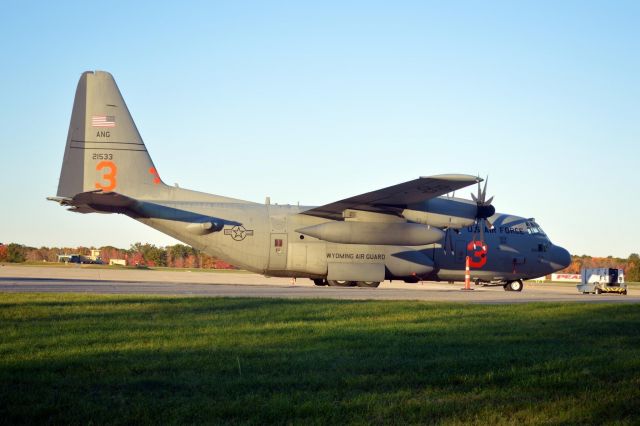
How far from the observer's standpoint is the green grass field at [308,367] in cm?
640

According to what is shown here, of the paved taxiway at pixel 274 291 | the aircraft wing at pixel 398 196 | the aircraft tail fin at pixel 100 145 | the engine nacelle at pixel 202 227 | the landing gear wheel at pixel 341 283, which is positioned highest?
the aircraft tail fin at pixel 100 145

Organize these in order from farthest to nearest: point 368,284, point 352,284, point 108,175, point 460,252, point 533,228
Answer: point 533,228, point 460,252, point 352,284, point 368,284, point 108,175

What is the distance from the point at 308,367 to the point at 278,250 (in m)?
21.4

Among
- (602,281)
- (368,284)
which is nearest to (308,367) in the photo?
(368,284)

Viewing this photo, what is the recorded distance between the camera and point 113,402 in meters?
6.57

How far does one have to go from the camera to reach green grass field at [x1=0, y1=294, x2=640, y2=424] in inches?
252

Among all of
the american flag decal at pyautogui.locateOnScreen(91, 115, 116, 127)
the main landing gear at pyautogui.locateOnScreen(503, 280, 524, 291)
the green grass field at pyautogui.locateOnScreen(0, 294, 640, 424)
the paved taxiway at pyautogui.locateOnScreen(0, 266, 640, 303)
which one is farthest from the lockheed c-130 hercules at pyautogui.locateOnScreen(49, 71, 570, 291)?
the green grass field at pyautogui.locateOnScreen(0, 294, 640, 424)

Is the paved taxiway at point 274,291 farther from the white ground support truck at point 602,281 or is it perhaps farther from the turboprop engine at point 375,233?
the white ground support truck at point 602,281

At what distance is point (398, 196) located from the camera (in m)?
28.5

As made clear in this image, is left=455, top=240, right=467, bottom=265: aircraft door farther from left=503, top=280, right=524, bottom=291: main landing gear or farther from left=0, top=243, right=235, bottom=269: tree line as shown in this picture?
left=0, top=243, right=235, bottom=269: tree line

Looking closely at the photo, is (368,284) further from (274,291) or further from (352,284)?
(274,291)

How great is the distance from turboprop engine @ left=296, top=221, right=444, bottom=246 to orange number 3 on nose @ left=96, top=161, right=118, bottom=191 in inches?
314

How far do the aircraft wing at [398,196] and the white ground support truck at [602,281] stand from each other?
45.3 feet

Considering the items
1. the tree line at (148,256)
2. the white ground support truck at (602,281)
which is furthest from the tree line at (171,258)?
the white ground support truck at (602,281)
